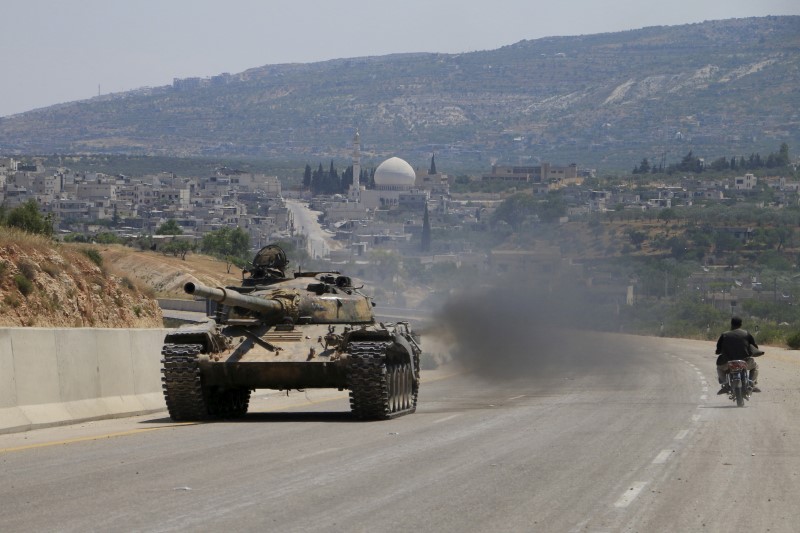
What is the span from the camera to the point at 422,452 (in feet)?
56.3

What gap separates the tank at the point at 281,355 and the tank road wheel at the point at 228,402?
0.6 inches

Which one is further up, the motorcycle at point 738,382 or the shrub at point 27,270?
the shrub at point 27,270

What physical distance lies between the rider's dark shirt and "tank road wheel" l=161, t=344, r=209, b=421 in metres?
9.17

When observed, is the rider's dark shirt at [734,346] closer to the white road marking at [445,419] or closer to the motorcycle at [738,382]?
the motorcycle at [738,382]

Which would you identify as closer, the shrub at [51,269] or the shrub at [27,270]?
the shrub at [27,270]

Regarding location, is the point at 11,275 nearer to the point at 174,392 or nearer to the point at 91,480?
the point at 174,392

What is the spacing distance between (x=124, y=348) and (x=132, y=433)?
4.73m

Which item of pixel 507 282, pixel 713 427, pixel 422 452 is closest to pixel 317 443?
pixel 422 452

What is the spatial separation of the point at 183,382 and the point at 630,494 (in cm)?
1023

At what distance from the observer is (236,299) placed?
22781mm

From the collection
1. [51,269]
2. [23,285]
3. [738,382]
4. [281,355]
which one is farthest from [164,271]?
[281,355]

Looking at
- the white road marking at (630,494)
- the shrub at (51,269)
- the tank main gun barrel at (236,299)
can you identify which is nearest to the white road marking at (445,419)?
the tank main gun barrel at (236,299)

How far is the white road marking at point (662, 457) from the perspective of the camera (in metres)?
16.2

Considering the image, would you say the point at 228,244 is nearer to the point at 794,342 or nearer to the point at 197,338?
the point at 794,342
